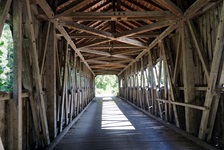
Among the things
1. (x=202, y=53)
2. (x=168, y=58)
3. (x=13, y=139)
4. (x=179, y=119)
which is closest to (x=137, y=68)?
(x=168, y=58)

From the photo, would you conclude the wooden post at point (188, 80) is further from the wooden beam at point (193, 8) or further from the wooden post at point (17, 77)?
the wooden post at point (17, 77)

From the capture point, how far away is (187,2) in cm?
534

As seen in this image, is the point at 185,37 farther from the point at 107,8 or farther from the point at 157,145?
the point at 107,8

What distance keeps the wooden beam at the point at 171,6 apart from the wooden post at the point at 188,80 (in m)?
0.40

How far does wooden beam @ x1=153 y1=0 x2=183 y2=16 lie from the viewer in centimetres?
486

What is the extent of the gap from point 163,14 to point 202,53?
135cm

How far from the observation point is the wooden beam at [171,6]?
4855 millimetres

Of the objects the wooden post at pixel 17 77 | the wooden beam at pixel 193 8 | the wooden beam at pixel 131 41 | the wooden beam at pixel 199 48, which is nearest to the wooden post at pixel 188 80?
the wooden beam at pixel 199 48

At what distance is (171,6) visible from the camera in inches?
196

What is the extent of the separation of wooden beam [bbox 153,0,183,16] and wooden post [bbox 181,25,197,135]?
0.40 m

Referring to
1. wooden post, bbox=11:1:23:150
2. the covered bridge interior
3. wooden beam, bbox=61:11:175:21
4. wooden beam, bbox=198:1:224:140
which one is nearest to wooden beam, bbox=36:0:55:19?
the covered bridge interior

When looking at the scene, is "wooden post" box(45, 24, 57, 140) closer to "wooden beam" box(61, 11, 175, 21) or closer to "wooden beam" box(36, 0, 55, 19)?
"wooden beam" box(36, 0, 55, 19)

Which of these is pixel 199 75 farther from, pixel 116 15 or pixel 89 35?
pixel 89 35

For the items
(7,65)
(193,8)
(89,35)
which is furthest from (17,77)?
(89,35)
